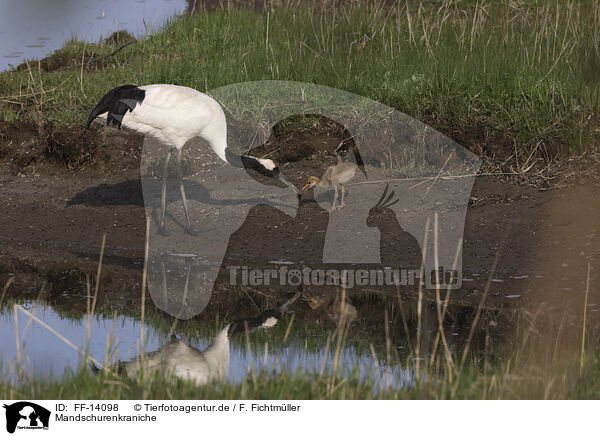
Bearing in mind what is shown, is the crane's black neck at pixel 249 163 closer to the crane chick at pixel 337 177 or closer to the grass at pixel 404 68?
the crane chick at pixel 337 177

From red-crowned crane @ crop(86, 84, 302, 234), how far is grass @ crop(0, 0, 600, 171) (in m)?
1.91

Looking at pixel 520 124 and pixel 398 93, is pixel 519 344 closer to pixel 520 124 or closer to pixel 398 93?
pixel 520 124

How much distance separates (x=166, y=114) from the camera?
23.5 ft

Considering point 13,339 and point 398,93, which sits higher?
point 398,93

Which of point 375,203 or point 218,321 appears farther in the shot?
point 375,203

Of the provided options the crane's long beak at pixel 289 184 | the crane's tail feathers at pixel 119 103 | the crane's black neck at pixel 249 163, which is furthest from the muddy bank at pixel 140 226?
the crane's tail feathers at pixel 119 103

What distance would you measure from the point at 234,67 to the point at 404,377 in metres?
6.24

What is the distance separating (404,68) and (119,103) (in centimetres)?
330

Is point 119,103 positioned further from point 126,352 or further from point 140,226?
point 126,352
